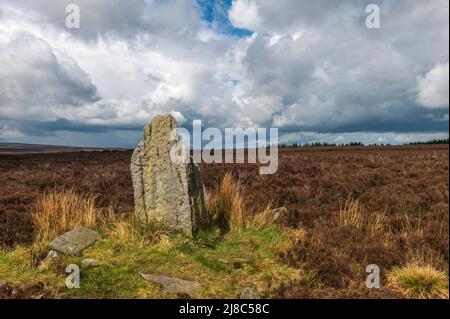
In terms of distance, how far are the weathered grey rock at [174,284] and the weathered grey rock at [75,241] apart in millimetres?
1833

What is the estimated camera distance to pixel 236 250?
705 cm

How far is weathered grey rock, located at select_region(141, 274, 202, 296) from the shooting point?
5309 millimetres

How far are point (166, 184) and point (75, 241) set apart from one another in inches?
79.3

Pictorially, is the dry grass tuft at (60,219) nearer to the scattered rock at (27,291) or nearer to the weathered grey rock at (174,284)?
the scattered rock at (27,291)

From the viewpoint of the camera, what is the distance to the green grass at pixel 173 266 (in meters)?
5.44

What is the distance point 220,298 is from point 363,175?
10520mm

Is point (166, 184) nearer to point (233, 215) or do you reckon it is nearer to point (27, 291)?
point (233, 215)

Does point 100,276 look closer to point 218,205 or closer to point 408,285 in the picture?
point 218,205

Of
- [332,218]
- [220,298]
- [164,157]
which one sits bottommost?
[220,298]

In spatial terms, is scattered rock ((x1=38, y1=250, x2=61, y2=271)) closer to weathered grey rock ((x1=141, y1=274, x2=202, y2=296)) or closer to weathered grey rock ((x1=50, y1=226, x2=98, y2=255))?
weathered grey rock ((x1=50, y1=226, x2=98, y2=255))

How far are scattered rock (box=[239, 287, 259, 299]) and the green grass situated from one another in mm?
158

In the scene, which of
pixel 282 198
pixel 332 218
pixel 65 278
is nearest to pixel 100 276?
pixel 65 278

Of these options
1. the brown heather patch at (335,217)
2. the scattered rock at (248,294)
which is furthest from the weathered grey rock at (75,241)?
the scattered rock at (248,294)

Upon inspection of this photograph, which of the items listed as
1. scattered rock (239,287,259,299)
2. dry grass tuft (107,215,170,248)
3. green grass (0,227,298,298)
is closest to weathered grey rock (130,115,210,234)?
dry grass tuft (107,215,170,248)
